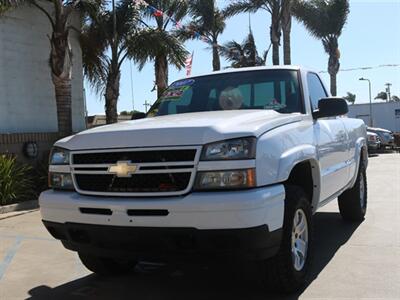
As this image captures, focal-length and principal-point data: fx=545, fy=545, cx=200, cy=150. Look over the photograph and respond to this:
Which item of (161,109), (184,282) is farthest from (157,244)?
(161,109)

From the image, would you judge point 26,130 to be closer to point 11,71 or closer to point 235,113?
point 11,71

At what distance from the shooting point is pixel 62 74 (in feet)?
43.7

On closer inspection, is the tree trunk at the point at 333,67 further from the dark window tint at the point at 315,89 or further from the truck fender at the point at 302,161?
the truck fender at the point at 302,161

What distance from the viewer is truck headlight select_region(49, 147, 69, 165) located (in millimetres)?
4531

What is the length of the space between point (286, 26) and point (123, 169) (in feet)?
70.0

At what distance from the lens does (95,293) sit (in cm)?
485

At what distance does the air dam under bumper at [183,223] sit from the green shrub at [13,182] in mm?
6470

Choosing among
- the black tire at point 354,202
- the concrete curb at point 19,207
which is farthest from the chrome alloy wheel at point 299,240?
the concrete curb at point 19,207

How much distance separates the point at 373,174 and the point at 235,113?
10742 mm

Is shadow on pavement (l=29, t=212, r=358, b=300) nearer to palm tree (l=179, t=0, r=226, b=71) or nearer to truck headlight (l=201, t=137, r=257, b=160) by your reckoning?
truck headlight (l=201, t=137, r=257, b=160)

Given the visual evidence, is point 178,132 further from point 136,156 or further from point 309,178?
point 309,178

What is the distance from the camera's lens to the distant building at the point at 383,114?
147ft

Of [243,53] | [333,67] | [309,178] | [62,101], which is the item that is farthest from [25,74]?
[333,67]

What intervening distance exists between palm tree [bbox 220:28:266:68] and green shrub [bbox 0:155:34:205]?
19.7 meters
